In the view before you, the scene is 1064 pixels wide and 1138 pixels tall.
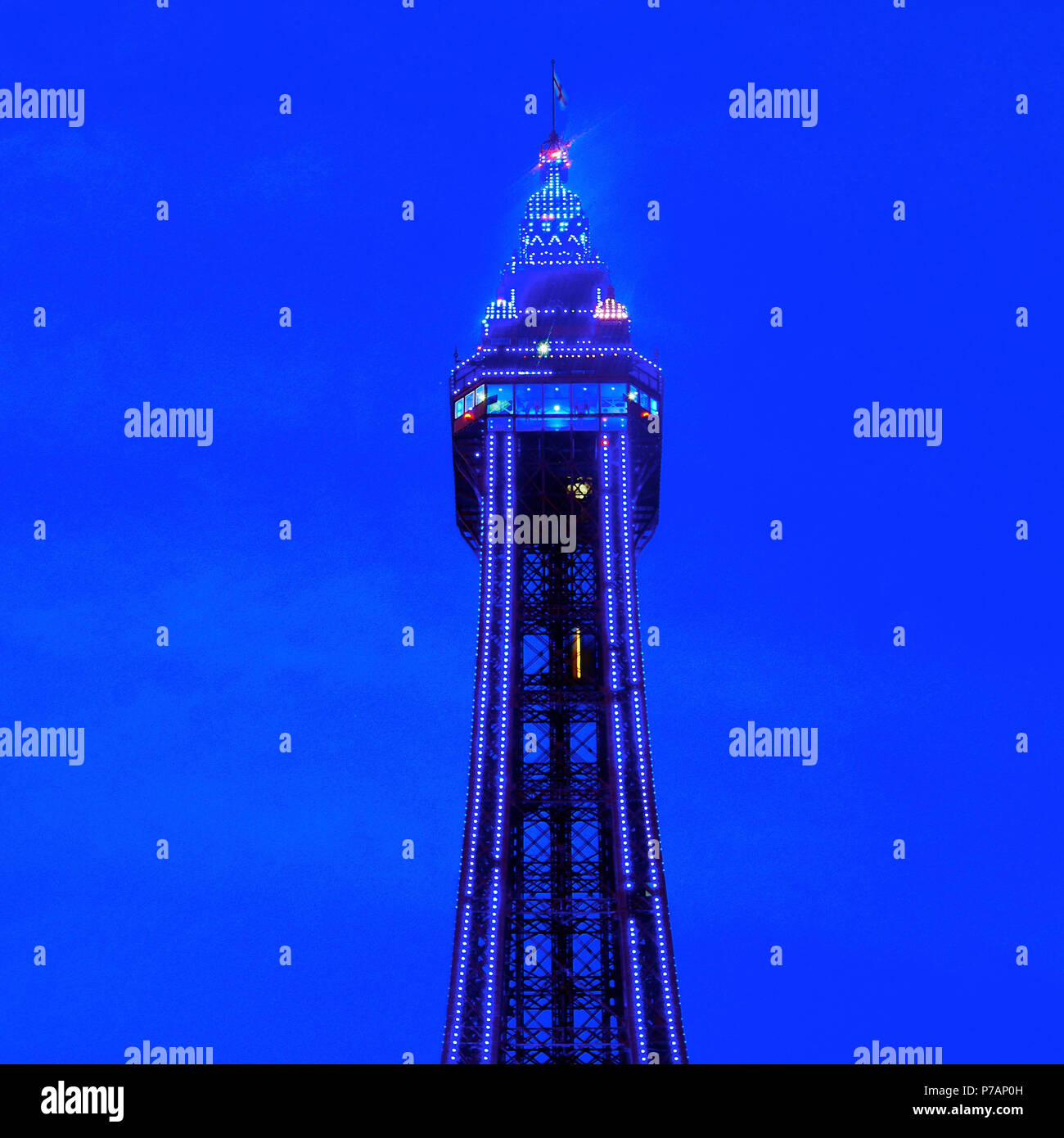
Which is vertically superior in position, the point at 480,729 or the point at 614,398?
the point at 614,398

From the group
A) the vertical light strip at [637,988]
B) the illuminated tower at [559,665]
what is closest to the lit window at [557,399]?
the illuminated tower at [559,665]

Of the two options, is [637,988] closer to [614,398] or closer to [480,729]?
[480,729]

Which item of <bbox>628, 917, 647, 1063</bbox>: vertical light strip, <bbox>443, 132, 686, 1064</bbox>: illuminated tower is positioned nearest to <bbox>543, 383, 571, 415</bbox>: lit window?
<bbox>443, 132, 686, 1064</bbox>: illuminated tower

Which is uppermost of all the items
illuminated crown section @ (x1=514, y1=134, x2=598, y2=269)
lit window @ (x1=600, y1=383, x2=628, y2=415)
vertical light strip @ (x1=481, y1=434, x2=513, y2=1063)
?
illuminated crown section @ (x1=514, y1=134, x2=598, y2=269)

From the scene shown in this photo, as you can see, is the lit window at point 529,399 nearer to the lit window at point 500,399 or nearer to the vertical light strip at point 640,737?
the lit window at point 500,399

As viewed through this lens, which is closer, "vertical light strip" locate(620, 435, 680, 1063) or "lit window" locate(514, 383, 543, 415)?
"vertical light strip" locate(620, 435, 680, 1063)

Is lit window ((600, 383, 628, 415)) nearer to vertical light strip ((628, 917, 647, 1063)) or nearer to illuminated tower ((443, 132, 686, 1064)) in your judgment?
illuminated tower ((443, 132, 686, 1064))

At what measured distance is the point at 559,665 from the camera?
310 feet

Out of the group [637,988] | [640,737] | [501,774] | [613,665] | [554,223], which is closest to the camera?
[637,988]

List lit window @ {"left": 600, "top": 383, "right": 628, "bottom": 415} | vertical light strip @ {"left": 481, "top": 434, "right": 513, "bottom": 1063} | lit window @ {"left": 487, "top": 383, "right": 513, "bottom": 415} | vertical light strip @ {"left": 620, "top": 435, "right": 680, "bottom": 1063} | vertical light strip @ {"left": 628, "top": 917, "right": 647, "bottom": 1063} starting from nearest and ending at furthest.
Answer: vertical light strip @ {"left": 628, "top": 917, "right": 647, "bottom": 1063}
vertical light strip @ {"left": 620, "top": 435, "right": 680, "bottom": 1063}
vertical light strip @ {"left": 481, "top": 434, "right": 513, "bottom": 1063}
lit window @ {"left": 487, "top": 383, "right": 513, "bottom": 415}
lit window @ {"left": 600, "top": 383, "right": 628, "bottom": 415}

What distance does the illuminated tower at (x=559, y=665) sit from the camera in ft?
278

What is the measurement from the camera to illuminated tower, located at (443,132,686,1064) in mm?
84750

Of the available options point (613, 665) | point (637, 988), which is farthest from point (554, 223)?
point (637, 988)
